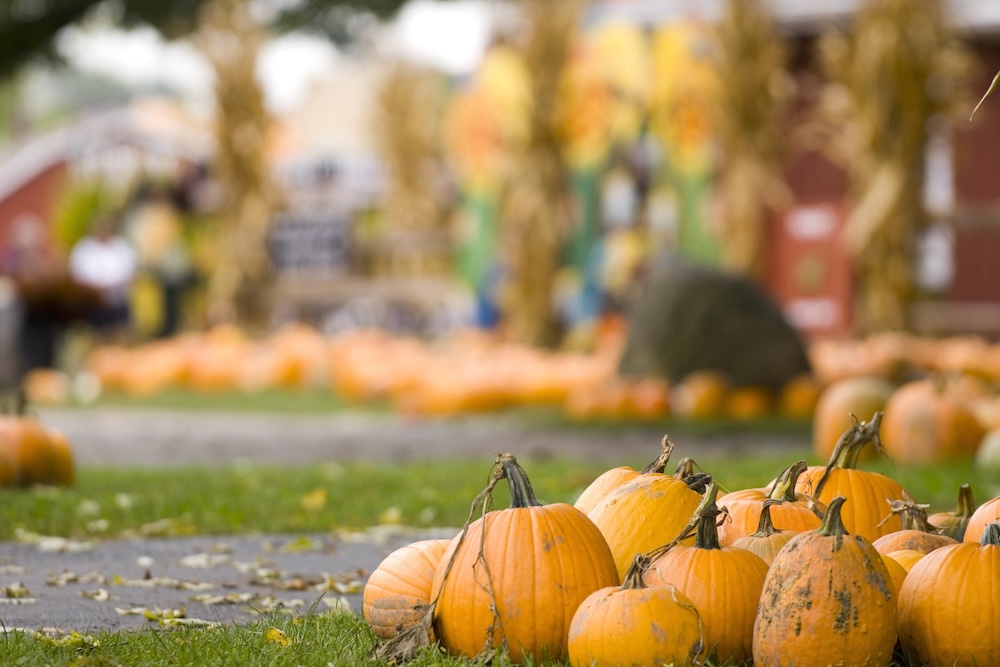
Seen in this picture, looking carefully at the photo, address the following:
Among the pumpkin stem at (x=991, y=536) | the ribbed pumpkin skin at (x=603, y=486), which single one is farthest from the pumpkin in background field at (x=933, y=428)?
the pumpkin stem at (x=991, y=536)

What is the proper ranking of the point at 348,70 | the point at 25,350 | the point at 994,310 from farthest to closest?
the point at 348,70
the point at 25,350
the point at 994,310

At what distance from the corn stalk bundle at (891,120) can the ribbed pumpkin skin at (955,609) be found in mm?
9457

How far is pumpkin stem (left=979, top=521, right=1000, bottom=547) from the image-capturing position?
9.40ft

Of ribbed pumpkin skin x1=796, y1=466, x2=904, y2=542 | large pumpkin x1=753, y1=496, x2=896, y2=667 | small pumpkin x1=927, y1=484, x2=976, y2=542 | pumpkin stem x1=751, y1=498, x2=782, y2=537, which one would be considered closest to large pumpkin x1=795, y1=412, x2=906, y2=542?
ribbed pumpkin skin x1=796, y1=466, x2=904, y2=542

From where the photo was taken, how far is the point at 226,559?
175 inches

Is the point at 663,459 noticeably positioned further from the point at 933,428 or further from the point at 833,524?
the point at 933,428

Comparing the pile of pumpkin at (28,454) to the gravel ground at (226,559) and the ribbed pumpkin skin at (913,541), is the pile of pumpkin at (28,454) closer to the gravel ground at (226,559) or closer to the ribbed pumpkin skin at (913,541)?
the gravel ground at (226,559)

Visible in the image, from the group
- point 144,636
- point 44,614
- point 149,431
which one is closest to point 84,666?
point 144,636

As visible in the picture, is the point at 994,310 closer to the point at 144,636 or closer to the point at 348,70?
the point at 144,636

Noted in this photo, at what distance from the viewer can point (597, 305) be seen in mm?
16562

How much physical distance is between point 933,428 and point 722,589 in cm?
443

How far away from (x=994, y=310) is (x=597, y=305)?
4382mm

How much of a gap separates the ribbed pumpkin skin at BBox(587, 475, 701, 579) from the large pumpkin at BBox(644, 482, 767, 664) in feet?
0.57

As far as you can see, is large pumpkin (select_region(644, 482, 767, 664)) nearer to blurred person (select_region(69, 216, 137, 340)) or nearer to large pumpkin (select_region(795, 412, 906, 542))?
large pumpkin (select_region(795, 412, 906, 542))
